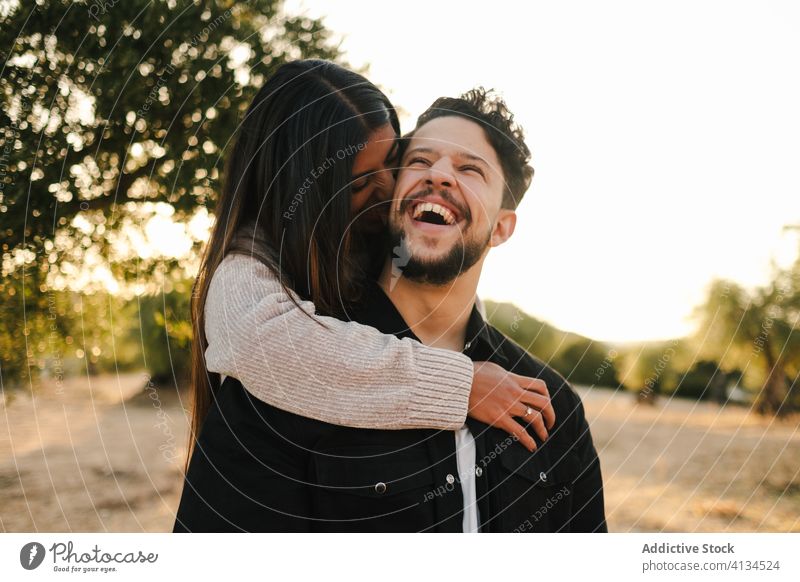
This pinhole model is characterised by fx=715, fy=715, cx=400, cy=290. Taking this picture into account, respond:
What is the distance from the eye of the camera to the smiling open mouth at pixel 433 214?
234 cm

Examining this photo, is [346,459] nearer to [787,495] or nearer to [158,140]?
[158,140]

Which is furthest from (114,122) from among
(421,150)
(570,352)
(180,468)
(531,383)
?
(570,352)

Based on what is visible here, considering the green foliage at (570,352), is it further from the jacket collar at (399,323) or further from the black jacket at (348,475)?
the black jacket at (348,475)

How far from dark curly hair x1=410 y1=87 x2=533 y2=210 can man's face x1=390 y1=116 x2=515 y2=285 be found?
0.16 feet

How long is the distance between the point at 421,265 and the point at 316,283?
0.35 m

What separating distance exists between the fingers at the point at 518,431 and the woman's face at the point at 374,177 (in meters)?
0.80

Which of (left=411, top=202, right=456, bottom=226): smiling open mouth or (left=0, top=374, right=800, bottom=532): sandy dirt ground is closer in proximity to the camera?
(left=411, top=202, right=456, bottom=226): smiling open mouth

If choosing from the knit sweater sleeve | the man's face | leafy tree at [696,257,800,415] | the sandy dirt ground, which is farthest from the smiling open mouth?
leafy tree at [696,257,800,415]

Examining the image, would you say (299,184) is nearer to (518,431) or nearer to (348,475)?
(348,475)

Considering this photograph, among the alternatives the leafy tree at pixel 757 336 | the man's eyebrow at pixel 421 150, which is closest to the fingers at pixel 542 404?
the man's eyebrow at pixel 421 150

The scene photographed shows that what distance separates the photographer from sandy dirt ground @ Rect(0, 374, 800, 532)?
5.75 m

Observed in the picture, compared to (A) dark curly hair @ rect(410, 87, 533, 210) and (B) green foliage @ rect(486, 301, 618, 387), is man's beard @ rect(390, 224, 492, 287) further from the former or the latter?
(B) green foliage @ rect(486, 301, 618, 387)

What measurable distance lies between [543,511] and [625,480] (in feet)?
18.8
